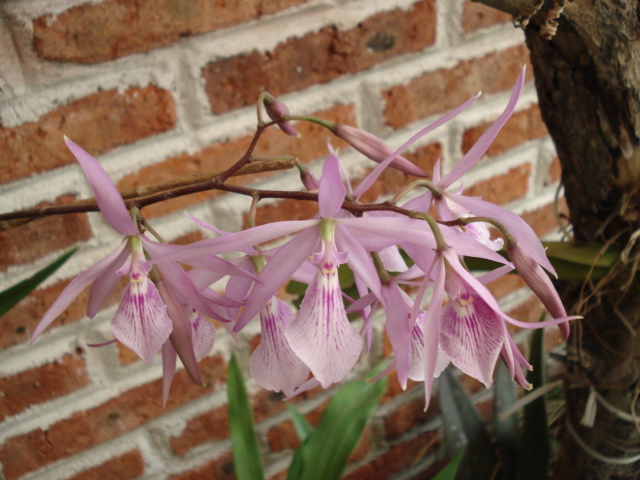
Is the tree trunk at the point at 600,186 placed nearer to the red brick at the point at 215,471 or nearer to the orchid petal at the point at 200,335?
the orchid petal at the point at 200,335

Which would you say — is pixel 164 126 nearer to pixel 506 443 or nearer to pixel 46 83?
pixel 46 83

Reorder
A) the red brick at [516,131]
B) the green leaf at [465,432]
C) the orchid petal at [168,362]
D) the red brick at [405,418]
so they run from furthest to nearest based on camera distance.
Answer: the red brick at [405,418]
the red brick at [516,131]
the green leaf at [465,432]
the orchid petal at [168,362]

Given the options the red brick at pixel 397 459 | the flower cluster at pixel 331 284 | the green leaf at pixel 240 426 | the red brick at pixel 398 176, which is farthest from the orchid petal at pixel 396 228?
the red brick at pixel 397 459

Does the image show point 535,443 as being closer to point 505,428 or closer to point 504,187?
point 505,428

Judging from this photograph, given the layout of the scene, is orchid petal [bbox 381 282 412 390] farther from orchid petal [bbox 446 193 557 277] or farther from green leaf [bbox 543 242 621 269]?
green leaf [bbox 543 242 621 269]

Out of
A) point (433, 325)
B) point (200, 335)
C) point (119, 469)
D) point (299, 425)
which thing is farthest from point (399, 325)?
point (119, 469)

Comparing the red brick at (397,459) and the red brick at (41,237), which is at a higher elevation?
the red brick at (41,237)
